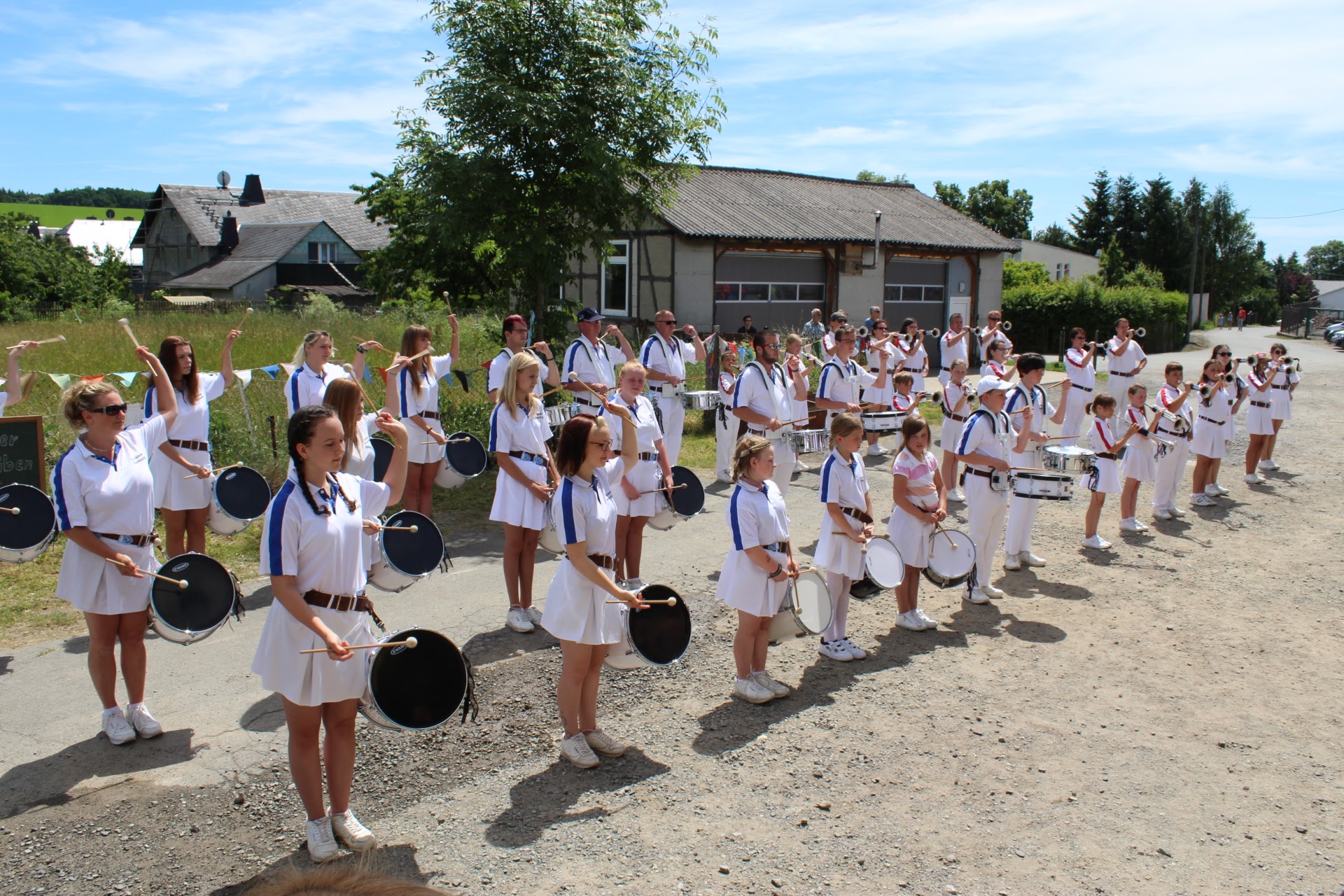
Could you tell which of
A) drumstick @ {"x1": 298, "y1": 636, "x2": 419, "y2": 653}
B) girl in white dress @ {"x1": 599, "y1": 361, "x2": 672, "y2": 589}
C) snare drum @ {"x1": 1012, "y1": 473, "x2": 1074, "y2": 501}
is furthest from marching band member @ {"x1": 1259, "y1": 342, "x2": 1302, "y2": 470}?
drumstick @ {"x1": 298, "y1": 636, "x2": 419, "y2": 653}

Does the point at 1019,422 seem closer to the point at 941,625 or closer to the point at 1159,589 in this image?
the point at 1159,589

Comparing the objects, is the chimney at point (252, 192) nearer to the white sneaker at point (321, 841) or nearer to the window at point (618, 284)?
the window at point (618, 284)

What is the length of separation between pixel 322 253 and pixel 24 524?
46.7 meters

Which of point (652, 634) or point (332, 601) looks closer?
point (332, 601)

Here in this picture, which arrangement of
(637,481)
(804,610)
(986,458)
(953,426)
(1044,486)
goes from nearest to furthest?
(804,610), (637,481), (986,458), (1044,486), (953,426)

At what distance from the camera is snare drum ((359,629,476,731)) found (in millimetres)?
4098

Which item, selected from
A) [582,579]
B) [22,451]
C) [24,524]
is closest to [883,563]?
[582,579]

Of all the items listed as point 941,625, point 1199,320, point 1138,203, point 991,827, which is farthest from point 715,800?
point 1138,203

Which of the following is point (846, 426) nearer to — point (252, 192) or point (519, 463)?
point (519, 463)

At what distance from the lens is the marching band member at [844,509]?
21.1 feet

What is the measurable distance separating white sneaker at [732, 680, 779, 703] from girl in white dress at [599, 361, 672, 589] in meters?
1.51

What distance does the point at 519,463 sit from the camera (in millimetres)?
6824

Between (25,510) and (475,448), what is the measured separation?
11.5ft

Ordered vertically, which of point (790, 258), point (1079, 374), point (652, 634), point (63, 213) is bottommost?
point (652, 634)
